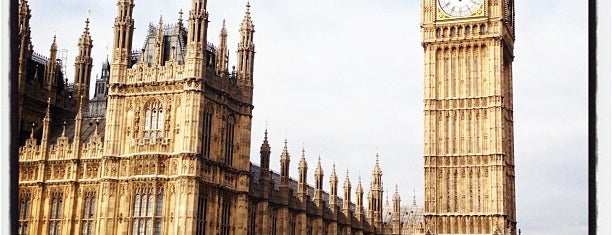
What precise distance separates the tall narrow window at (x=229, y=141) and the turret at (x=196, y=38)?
4.25 metres

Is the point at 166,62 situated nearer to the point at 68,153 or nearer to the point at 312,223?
the point at 68,153

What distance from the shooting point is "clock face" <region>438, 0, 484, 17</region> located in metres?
70.8

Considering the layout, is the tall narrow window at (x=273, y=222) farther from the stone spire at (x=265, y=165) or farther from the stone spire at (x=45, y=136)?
the stone spire at (x=45, y=136)

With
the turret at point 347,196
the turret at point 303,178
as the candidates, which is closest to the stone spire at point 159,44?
the turret at point 303,178

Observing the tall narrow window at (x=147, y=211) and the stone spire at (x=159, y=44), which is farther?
the stone spire at (x=159, y=44)

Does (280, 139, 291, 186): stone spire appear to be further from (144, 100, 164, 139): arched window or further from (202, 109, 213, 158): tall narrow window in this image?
(144, 100, 164, 139): arched window

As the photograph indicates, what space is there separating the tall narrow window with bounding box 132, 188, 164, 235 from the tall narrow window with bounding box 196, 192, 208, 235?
1929 mm

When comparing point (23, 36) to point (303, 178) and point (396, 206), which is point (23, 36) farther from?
point (396, 206)

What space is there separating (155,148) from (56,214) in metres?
7.06

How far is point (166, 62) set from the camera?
132 ft

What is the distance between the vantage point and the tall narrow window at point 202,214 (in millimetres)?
38656

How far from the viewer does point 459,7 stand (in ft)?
235

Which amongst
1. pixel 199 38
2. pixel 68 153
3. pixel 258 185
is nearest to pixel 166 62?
pixel 199 38

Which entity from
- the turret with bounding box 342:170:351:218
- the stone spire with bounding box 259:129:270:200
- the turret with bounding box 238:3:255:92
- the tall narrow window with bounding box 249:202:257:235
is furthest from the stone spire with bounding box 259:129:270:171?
the turret with bounding box 342:170:351:218
